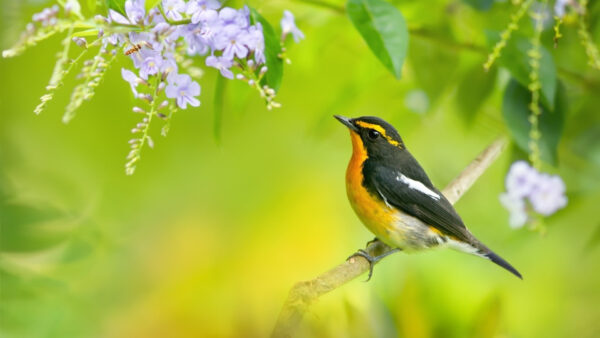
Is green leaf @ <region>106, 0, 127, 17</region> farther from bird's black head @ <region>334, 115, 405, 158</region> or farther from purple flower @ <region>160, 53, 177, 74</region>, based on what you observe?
bird's black head @ <region>334, 115, 405, 158</region>

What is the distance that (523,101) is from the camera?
78.3 inches

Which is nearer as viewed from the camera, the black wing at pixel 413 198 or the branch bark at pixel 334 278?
the branch bark at pixel 334 278

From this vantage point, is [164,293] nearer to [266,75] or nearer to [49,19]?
[266,75]

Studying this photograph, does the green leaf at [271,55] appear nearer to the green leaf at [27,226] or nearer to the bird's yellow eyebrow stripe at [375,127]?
the bird's yellow eyebrow stripe at [375,127]

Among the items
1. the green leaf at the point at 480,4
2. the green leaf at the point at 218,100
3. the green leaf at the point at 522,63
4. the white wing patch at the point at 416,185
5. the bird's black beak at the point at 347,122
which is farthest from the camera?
the white wing patch at the point at 416,185

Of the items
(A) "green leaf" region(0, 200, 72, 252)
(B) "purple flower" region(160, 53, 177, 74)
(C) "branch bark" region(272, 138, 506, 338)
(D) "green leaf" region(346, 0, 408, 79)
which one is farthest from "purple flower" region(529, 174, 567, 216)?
(A) "green leaf" region(0, 200, 72, 252)

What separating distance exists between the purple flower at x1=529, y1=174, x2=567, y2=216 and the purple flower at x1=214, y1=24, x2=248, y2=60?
1.06 m

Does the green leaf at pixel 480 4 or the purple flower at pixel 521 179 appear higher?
the green leaf at pixel 480 4

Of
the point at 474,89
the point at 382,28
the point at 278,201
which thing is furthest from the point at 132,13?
the point at 278,201

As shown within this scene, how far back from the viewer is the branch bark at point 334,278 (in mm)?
1195

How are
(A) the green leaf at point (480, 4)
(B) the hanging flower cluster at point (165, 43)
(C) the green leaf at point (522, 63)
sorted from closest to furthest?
(B) the hanging flower cluster at point (165, 43), (C) the green leaf at point (522, 63), (A) the green leaf at point (480, 4)

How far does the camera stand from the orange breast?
2246 mm

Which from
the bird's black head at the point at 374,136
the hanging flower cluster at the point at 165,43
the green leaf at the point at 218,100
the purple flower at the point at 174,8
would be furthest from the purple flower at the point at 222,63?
the bird's black head at the point at 374,136

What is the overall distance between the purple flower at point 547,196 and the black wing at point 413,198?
0.30 metres
